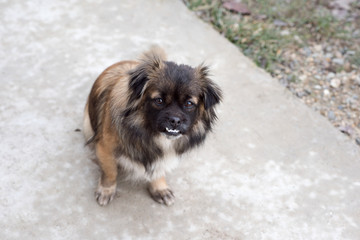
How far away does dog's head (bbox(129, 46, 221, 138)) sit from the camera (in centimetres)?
296

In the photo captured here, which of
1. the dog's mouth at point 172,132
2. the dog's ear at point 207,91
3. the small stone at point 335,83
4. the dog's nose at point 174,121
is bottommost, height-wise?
the small stone at point 335,83

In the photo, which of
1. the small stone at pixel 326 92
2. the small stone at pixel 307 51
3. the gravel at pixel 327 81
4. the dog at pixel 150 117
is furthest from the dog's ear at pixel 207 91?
the small stone at pixel 307 51

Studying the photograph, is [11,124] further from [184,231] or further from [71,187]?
[184,231]

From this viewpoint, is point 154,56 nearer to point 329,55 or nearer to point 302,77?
point 302,77

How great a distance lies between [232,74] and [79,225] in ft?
7.82

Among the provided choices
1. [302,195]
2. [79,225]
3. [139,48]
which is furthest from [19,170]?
[302,195]

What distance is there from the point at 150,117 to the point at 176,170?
3.26 ft

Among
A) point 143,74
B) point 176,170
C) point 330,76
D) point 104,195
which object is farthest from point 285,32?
point 104,195

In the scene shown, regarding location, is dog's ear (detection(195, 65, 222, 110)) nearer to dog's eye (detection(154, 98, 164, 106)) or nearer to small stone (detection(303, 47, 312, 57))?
dog's eye (detection(154, 98, 164, 106))

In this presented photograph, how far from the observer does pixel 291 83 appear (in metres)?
5.01

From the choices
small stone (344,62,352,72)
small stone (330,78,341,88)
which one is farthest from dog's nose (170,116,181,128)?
small stone (344,62,352,72)

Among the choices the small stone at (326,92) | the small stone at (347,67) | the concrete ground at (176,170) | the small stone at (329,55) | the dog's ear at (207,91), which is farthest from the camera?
the small stone at (329,55)

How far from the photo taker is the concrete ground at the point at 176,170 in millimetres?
3480

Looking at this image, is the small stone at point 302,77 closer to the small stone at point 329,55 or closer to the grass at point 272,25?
the grass at point 272,25
